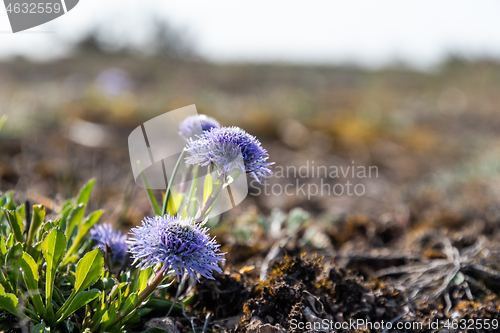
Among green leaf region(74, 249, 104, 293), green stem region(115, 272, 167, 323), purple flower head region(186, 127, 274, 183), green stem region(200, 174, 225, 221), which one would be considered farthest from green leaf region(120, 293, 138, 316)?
purple flower head region(186, 127, 274, 183)

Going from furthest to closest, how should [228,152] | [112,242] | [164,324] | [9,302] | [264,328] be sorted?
[112,242] → [164,324] → [264,328] → [228,152] → [9,302]

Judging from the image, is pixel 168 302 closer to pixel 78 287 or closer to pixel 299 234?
pixel 78 287

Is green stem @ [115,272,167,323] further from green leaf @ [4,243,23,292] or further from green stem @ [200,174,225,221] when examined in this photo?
green leaf @ [4,243,23,292]

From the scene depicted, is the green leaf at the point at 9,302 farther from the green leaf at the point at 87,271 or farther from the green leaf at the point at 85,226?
the green leaf at the point at 85,226

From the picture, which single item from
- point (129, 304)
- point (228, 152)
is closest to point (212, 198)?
point (228, 152)

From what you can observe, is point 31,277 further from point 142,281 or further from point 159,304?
point 159,304

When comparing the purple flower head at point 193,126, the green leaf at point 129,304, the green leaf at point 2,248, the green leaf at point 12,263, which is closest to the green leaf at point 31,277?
the green leaf at point 12,263
